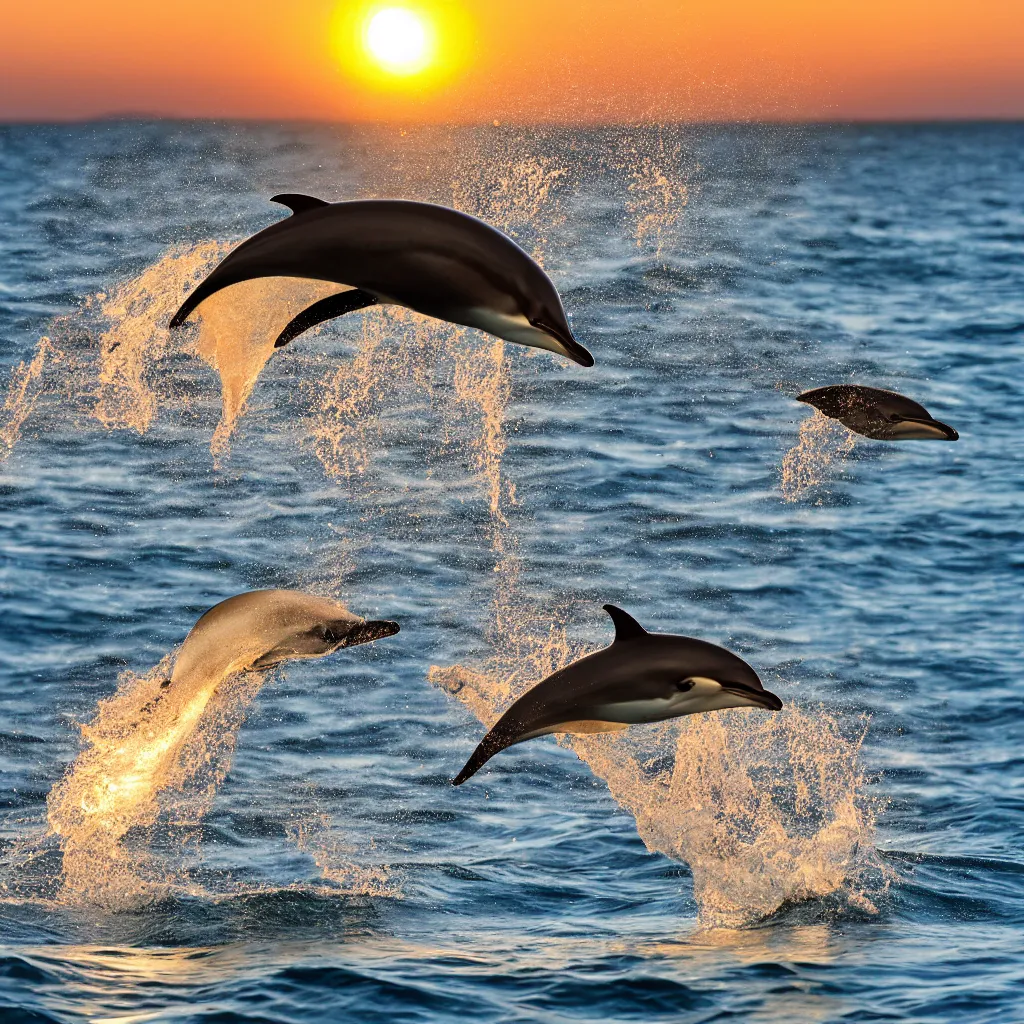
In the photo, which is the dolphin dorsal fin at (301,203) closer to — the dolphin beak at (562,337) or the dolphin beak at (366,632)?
the dolphin beak at (562,337)

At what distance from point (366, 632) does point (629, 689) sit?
1818 mm

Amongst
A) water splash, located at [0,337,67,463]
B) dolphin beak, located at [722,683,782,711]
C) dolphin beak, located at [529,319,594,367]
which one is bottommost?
dolphin beak, located at [722,683,782,711]

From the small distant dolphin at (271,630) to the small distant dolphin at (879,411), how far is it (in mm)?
3928

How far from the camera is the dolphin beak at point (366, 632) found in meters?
11.1

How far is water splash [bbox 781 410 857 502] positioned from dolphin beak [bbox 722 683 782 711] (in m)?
10.8

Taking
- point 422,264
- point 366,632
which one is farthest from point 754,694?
point 422,264

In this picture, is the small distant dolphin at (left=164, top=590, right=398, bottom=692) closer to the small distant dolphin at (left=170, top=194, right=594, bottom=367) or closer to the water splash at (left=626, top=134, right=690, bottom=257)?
the small distant dolphin at (left=170, top=194, right=594, bottom=367)

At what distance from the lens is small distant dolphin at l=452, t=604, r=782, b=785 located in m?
10.3

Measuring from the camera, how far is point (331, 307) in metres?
9.45

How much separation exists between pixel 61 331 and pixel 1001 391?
15377 mm

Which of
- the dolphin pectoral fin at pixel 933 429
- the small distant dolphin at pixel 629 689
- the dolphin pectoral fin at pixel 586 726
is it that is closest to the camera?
the small distant dolphin at pixel 629 689

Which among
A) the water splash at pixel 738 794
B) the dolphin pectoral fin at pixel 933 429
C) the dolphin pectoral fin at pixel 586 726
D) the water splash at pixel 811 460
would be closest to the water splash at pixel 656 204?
the water splash at pixel 811 460

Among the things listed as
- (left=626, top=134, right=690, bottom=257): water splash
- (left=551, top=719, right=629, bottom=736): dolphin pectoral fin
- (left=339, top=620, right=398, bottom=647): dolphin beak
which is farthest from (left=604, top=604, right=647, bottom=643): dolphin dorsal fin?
(left=626, top=134, right=690, bottom=257): water splash

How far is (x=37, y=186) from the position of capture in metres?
60.8
